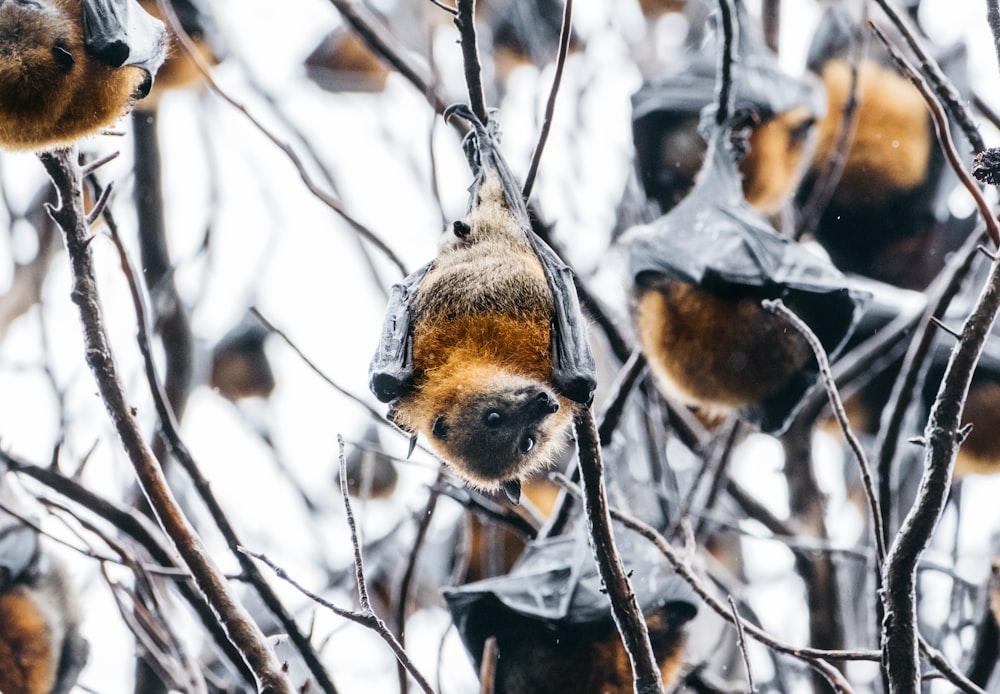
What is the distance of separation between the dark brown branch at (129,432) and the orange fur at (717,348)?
7.71 feet

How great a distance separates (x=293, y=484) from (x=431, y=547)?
193 centimetres

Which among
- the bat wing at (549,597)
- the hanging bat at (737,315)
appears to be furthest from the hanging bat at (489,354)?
the hanging bat at (737,315)

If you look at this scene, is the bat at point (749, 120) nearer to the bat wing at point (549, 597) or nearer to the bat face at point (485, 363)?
the bat wing at point (549, 597)

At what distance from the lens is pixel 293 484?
714 centimetres

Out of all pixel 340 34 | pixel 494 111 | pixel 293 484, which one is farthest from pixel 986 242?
pixel 340 34

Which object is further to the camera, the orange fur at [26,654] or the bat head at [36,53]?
the orange fur at [26,654]

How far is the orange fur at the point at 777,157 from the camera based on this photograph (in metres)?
5.99

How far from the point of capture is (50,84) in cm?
257

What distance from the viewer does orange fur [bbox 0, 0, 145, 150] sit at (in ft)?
8.35

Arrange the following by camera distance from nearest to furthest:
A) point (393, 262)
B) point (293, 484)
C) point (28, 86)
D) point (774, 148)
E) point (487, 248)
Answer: point (28, 86)
point (487, 248)
point (393, 262)
point (774, 148)
point (293, 484)

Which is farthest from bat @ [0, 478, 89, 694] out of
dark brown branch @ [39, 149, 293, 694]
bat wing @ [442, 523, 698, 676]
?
dark brown branch @ [39, 149, 293, 694]

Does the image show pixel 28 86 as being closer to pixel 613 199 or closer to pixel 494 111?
pixel 494 111

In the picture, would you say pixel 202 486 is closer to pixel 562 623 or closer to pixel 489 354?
pixel 489 354

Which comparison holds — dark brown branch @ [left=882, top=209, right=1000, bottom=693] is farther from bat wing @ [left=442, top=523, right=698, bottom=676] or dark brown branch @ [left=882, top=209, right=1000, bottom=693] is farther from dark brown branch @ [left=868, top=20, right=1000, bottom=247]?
bat wing @ [left=442, top=523, right=698, bottom=676]
